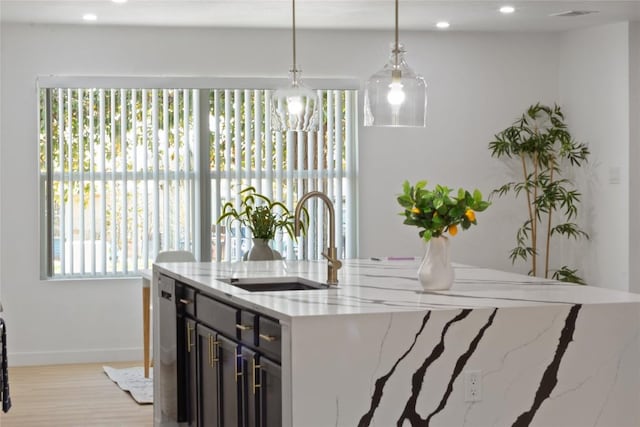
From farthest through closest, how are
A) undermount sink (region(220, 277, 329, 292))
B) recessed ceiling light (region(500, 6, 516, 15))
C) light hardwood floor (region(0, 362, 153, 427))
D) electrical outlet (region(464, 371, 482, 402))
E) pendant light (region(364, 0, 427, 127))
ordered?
recessed ceiling light (region(500, 6, 516, 15))
light hardwood floor (region(0, 362, 153, 427))
undermount sink (region(220, 277, 329, 292))
pendant light (region(364, 0, 427, 127))
electrical outlet (region(464, 371, 482, 402))

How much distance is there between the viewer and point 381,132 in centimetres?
801

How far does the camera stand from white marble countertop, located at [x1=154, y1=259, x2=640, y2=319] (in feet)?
11.0

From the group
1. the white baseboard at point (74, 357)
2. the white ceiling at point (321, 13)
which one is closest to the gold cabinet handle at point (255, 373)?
the white ceiling at point (321, 13)

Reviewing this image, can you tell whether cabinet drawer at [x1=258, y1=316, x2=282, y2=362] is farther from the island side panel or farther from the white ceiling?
the white ceiling

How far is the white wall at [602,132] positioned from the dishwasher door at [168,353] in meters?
3.81

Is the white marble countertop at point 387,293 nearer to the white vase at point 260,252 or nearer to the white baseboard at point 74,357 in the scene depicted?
the white vase at point 260,252

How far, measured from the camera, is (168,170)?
766cm

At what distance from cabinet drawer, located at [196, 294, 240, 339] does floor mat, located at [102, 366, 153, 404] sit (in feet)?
6.08

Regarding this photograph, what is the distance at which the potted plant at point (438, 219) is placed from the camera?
3.87 m

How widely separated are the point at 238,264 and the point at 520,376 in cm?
243

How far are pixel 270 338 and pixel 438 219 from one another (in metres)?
0.89

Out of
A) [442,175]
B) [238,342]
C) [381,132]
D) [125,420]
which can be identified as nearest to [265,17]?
[381,132]

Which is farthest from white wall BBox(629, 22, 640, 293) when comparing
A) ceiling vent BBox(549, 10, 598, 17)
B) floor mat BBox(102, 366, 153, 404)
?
floor mat BBox(102, 366, 153, 404)

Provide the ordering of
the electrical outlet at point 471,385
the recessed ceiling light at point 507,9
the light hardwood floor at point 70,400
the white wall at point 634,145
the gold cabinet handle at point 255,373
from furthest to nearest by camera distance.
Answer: the white wall at point 634,145 < the recessed ceiling light at point 507,9 < the light hardwood floor at point 70,400 < the gold cabinet handle at point 255,373 < the electrical outlet at point 471,385
